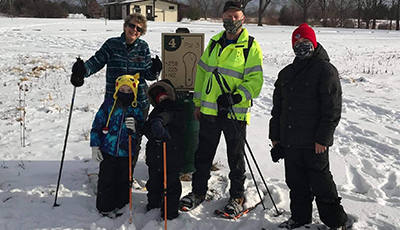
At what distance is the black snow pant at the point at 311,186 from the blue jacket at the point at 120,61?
6.15 ft

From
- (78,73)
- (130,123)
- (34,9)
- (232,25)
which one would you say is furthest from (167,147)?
(34,9)

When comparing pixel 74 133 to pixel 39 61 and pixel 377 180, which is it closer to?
pixel 377 180

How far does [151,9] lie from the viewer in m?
48.0

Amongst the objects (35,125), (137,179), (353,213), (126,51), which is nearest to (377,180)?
(353,213)

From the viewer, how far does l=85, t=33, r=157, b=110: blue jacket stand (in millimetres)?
3996

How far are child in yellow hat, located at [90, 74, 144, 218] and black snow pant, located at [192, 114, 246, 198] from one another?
0.72 metres

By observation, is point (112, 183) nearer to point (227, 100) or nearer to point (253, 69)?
point (227, 100)

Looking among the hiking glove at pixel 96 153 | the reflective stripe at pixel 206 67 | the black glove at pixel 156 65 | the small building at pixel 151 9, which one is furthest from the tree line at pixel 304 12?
the hiking glove at pixel 96 153

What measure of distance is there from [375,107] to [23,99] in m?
8.09

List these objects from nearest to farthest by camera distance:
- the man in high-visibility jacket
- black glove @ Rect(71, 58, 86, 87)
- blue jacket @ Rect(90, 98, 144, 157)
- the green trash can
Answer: the man in high-visibility jacket
blue jacket @ Rect(90, 98, 144, 157)
black glove @ Rect(71, 58, 86, 87)
the green trash can

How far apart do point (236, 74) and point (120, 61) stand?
140 cm

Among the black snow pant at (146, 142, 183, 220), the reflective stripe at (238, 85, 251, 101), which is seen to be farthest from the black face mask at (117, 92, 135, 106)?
the reflective stripe at (238, 85, 251, 101)

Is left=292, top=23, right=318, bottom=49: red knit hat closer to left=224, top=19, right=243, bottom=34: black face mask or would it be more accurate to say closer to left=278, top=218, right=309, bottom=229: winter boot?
left=224, top=19, right=243, bottom=34: black face mask

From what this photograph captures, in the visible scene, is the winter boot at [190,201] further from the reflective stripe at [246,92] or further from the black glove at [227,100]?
the reflective stripe at [246,92]
